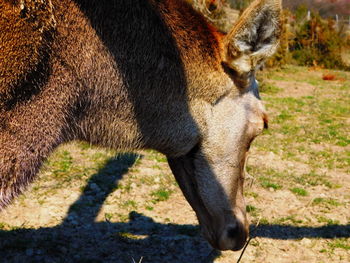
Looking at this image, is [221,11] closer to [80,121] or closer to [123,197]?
[123,197]

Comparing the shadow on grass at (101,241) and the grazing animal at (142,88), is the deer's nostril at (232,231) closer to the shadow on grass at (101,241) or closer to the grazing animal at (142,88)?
the grazing animal at (142,88)

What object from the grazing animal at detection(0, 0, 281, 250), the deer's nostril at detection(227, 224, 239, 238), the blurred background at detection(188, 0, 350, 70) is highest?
the grazing animal at detection(0, 0, 281, 250)

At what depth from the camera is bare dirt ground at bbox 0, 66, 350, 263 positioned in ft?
14.1

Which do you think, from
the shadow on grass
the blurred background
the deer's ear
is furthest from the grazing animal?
the blurred background

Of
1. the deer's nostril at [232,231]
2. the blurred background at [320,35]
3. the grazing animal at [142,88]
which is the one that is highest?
the grazing animal at [142,88]

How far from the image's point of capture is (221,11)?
13.2 meters

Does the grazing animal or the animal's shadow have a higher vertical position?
the grazing animal

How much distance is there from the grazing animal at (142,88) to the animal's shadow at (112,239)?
1.32 m

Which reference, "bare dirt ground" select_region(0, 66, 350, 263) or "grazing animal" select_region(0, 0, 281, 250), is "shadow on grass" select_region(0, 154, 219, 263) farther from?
"grazing animal" select_region(0, 0, 281, 250)

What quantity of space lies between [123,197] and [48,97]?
3.10 metres

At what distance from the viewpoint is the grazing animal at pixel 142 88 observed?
90.4 inches

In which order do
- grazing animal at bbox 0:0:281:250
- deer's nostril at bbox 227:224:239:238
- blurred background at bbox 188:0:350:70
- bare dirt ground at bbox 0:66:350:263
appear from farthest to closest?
blurred background at bbox 188:0:350:70
bare dirt ground at bbox 0:66:350:263
deer's nostril at bbox 227:224:239:238
grazing animal at bbox 0:0:281:250

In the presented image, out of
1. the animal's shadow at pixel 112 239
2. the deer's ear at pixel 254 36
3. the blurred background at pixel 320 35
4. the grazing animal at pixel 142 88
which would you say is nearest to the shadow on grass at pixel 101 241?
the animal's shadow at pixel 112 239

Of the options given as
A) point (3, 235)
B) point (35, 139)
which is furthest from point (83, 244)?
point (35, 139)
